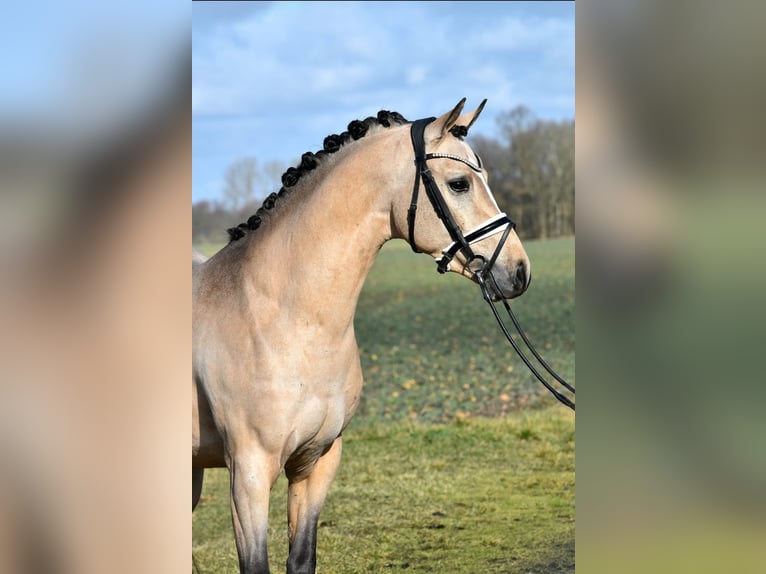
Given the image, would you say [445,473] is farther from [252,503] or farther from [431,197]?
[431,197]

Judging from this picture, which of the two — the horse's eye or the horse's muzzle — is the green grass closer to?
the horse's muzzle

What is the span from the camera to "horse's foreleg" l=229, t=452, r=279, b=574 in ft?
11.4

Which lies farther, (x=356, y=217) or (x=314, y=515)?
(x=314, y=515)

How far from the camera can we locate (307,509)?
3.97 meters

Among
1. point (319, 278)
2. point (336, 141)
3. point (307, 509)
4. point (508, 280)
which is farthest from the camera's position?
point (307, 509)

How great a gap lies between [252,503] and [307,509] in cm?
55
